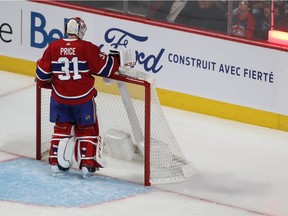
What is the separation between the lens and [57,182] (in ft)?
28.3

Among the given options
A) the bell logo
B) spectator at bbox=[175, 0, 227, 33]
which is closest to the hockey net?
spectator at bbox=[175, 0, 227, 33]

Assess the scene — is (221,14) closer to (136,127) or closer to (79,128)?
(136,127)

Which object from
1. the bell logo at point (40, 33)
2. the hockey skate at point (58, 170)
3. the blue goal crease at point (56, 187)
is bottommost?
the blue goal crease at point (56, 187)

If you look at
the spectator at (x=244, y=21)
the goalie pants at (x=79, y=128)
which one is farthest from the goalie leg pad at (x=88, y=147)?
the spectator at (x=244, y=21)

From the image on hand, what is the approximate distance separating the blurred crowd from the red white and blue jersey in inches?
72.6

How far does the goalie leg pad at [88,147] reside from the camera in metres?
8.63

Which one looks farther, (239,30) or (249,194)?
(239,30)

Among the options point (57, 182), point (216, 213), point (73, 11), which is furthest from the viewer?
point (73, 11)

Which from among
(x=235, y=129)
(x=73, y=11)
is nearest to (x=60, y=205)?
(x=235, y=129)

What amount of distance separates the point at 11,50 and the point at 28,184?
9.58ft

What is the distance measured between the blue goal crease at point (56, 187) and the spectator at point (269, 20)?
202 centimetres

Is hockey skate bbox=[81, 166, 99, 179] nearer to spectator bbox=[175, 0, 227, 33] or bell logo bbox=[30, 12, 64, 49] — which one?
spectator bbox=[175, 0, 227, 33]

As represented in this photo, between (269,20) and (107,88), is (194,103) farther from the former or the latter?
(107,88)

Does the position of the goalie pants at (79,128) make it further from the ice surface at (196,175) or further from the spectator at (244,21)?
the spectator at (244,21)
